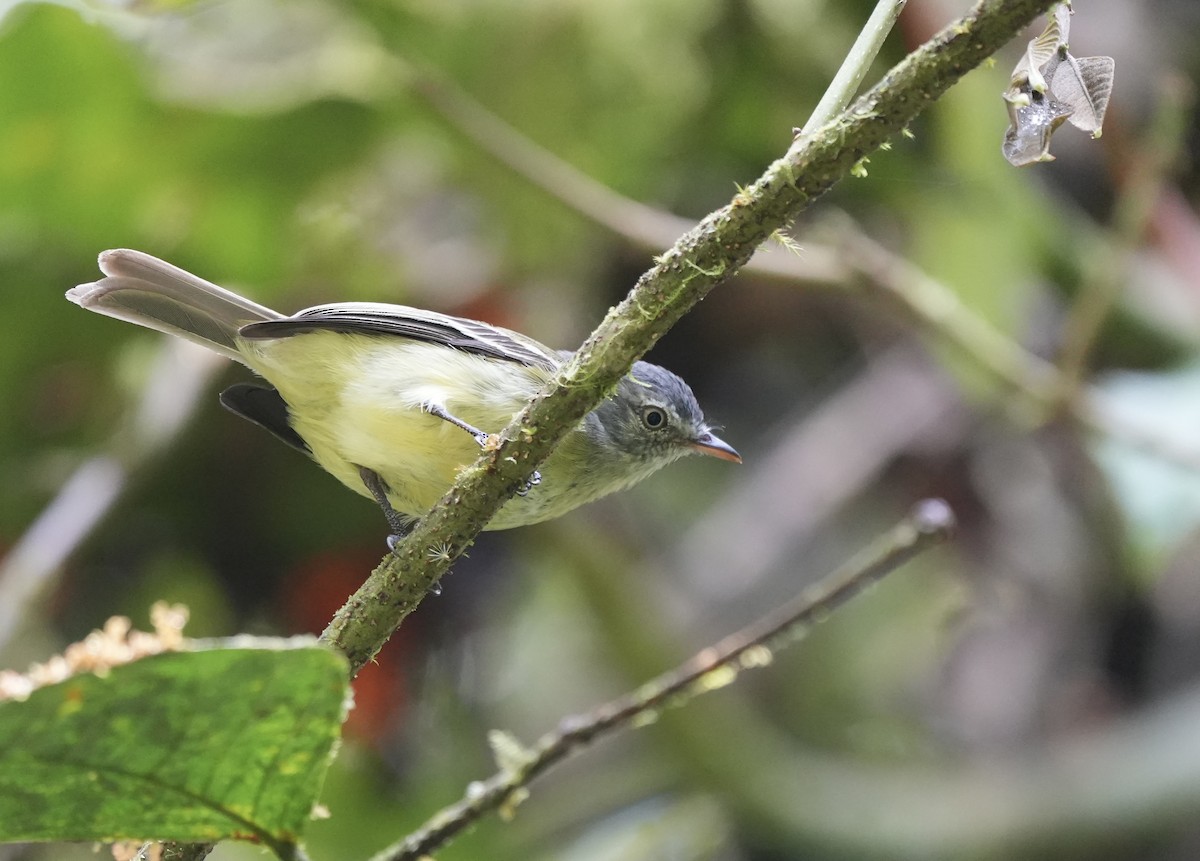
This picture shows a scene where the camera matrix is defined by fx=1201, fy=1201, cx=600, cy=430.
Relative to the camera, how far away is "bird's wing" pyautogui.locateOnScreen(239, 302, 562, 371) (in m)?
2.17

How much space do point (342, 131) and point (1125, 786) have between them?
311 cm

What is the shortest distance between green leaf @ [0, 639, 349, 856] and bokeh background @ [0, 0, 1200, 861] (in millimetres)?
1870

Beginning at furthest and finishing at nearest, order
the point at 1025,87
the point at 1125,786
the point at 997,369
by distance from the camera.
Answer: the point at 1125,786 → the point at 997,369 → the point at 1025,87

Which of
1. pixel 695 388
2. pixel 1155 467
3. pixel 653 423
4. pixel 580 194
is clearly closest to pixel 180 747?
pixel 653 423

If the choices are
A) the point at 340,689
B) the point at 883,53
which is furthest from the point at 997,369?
the point at 340,689

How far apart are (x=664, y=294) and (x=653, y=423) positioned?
1185 mm

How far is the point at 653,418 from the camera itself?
2.37m

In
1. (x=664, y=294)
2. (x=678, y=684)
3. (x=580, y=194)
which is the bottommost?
(x=678, y=684)

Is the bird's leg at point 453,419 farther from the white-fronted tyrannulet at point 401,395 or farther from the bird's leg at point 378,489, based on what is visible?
the bird's leg at point 378,489

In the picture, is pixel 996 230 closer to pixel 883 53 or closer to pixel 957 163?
pixel 957 163

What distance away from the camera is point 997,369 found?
319 cm

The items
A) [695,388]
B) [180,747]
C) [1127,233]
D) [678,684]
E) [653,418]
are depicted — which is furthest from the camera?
[695,388]

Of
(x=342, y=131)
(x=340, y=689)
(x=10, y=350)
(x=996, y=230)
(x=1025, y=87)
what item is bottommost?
(x=340, y=689)

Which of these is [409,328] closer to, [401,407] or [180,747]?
[401,407]
